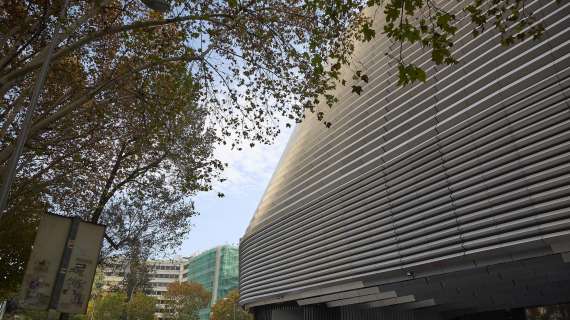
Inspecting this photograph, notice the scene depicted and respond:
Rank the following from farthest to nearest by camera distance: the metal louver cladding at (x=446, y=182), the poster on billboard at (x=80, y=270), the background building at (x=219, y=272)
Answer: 1. the background building at (x=219, y=272)
2. the metal louver cladding at (x=446, y=182)
3. the poster on billboard at (x=80, y=270)

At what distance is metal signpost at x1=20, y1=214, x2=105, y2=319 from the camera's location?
4.29 m

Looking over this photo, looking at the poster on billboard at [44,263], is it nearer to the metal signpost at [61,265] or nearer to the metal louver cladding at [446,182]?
the metal signpost at [61,265]

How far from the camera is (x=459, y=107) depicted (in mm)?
12148

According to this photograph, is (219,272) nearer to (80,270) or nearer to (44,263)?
(80,270)

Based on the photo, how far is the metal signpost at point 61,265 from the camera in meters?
4.29

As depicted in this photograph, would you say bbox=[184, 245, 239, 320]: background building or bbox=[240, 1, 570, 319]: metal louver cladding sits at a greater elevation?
bbox=[184, 245, 239, 320]: background building

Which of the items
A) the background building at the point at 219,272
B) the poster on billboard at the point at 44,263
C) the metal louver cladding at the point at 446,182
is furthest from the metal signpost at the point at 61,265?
the background building at the point at 219,272

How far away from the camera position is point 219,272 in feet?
329

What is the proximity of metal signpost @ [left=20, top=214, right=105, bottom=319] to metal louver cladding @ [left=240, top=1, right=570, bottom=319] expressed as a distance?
8489 millimetres

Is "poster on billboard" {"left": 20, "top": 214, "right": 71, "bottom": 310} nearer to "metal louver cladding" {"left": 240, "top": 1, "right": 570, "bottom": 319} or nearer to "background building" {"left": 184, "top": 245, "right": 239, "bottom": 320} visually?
"metal louver cladding" {"left": 240, "top": 1, "right": 570, "bottom": 319}

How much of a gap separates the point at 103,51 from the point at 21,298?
920 centimetres

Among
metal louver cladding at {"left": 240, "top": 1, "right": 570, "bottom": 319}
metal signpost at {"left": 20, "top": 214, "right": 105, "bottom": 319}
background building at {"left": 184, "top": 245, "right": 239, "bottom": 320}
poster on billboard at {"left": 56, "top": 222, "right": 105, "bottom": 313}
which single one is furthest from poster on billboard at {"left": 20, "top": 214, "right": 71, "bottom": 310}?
background building at {"left": 184, "top": 245, "right": 239, "bottom": 320}

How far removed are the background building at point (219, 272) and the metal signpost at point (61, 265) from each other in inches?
3799

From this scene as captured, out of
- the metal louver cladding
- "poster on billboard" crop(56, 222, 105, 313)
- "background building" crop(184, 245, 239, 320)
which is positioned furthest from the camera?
"background building" crop(184, 245, 239, 320)
